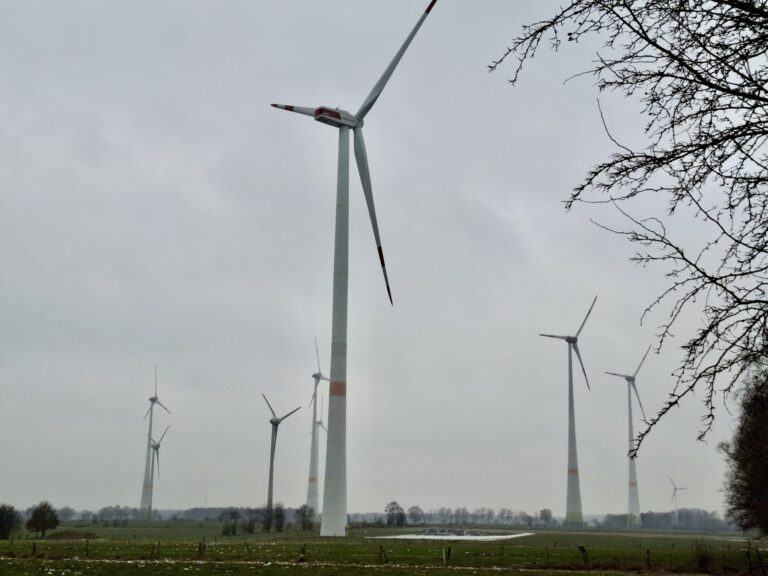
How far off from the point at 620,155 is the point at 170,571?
94.1 ft

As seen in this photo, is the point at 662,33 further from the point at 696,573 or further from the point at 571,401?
the point at 571,401

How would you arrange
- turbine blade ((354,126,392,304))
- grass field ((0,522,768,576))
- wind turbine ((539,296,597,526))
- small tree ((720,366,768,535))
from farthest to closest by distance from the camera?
wind turbine ((539,296,597,526))
turbine blade ((354,126,392,304))
small tree ((720,366,768,535))
grass field ((0,522,768,576))

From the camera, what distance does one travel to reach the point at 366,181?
66.4m

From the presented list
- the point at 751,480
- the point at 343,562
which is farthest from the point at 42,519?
the point at 751,480

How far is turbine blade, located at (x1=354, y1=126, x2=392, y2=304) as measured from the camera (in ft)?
204

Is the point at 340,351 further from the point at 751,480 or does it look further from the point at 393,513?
the point at 393,513

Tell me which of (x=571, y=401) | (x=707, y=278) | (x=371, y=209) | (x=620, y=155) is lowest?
(x=707, y=278)

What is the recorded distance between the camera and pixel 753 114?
7117mm

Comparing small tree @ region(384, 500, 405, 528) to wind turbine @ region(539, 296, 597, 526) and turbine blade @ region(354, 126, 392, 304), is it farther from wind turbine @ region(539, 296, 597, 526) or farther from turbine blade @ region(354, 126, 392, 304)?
turbine blade @ region(354, 126, 392, 304)

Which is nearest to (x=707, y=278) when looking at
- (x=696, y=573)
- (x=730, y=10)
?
(x=730, y=10)

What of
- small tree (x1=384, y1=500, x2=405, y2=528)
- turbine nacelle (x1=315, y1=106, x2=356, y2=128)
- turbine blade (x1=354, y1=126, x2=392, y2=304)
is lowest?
small tree (x1=384, y1=500, x2=405, y2=528)

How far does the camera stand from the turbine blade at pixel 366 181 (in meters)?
62.3

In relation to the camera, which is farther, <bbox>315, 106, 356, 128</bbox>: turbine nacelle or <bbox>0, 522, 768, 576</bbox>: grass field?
<bbox>315, 106, 356, 128</bbox>: turbine nacelle

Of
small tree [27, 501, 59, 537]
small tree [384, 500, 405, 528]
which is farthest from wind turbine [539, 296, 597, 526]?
small tree [27, 501, 59, 537]
